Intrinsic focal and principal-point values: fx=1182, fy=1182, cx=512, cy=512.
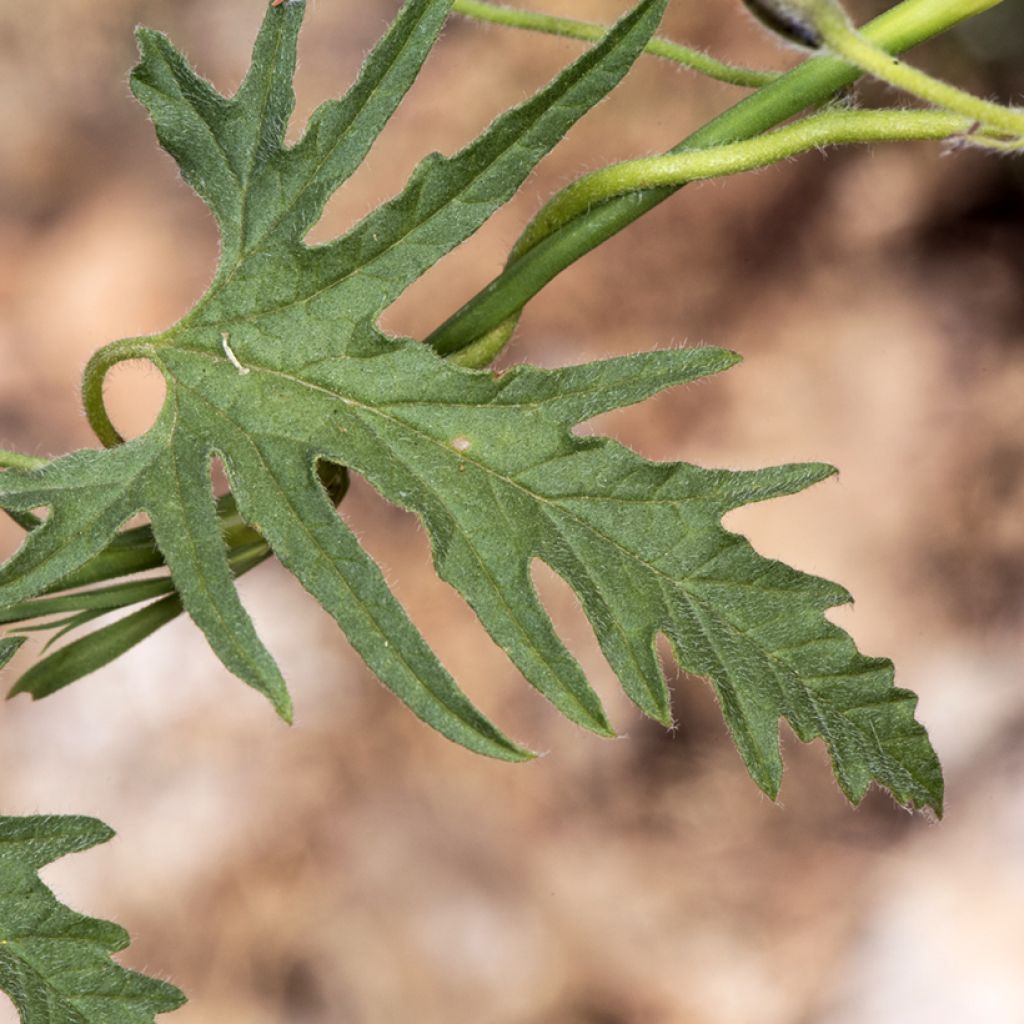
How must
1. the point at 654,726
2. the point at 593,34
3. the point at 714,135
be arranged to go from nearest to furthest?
the point at 714,135
the point at 593,34
the point at 654,726

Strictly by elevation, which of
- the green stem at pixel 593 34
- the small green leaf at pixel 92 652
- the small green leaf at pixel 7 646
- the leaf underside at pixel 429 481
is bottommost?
the small green leaf at pixel 7 646

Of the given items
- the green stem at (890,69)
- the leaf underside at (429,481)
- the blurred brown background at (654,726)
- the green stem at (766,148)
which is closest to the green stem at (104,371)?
the leaf underside at (429,481)

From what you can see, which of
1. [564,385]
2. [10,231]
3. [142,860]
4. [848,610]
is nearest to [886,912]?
[848,610]

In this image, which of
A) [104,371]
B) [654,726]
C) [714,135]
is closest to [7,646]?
[104,371]

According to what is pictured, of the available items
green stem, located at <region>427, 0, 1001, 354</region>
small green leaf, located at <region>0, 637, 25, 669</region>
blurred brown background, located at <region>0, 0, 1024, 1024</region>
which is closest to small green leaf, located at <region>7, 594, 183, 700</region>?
small green leaf, located at <region>0, 637, 25, 669</region>

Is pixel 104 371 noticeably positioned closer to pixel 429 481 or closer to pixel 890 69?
pixel 429 481

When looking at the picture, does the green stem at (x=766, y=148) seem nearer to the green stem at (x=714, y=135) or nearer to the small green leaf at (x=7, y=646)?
the green stem at (x=714, y=135)
